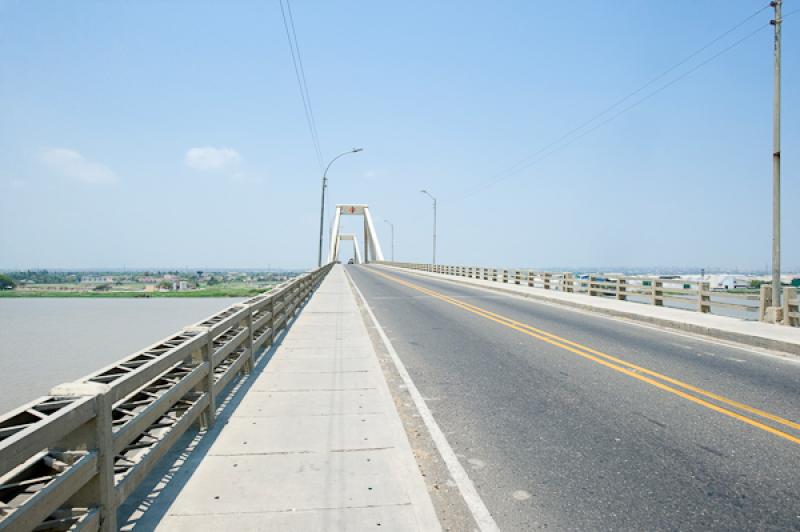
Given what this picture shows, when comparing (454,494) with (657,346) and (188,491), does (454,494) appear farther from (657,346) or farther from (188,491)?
(657,346)

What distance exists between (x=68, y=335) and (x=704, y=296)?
1735 inches

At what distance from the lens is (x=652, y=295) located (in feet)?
57.8

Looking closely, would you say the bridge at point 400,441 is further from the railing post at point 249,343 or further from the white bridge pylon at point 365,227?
the white bridge pylon at point 365,227

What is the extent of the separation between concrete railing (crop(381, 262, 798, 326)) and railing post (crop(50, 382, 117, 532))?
47.4 feet

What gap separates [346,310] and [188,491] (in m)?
12.5

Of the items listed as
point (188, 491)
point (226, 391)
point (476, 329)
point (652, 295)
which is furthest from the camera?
point (652, 295)

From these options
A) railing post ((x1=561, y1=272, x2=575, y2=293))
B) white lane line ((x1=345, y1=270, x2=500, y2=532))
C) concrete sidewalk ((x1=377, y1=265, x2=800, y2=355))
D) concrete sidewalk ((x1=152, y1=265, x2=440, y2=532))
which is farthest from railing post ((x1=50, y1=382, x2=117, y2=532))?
railing post ((x1=561, y1=272, x2=575, y2=293))

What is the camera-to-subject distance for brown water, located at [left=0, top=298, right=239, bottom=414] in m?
24.0

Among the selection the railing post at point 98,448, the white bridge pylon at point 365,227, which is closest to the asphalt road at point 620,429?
the railing post at point 98,448

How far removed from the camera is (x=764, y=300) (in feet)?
41.9

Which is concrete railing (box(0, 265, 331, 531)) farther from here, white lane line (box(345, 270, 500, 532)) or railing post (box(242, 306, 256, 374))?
railing post (box(242, 306, 256, 374))

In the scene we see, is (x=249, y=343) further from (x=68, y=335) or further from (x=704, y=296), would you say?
(x=68, y=335)

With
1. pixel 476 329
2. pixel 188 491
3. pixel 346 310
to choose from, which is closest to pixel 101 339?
pixel 346 310

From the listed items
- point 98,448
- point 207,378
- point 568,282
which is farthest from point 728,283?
point 98,448
